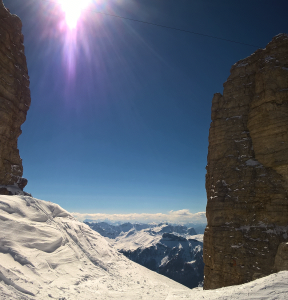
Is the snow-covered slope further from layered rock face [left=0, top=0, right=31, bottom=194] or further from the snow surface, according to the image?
layered rock face [left=0, top=0, right=31, bottom=194]

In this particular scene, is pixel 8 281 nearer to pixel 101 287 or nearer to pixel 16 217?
pixel 101 287

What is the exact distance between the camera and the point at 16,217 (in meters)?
20.7

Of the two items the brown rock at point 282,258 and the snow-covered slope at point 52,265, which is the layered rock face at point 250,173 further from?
the snow-covered slope at point 52,265

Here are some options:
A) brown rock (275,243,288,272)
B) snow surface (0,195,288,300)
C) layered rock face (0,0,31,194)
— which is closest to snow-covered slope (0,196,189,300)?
snow surface (0,195,288,300)

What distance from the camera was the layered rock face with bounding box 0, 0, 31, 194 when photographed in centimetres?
2994

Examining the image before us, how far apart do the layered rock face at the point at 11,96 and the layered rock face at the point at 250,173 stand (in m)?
31.2

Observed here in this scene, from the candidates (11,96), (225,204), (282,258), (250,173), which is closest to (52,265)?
(225,204)

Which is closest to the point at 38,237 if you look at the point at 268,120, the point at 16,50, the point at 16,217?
the point at 16,217

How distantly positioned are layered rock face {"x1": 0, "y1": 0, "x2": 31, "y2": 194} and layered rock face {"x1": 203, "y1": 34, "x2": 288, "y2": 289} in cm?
3122

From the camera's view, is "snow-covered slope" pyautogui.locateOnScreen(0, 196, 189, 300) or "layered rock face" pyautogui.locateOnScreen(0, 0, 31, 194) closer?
"snow-covered slope" pyautogui.locateOnScreen(0, 196, 189, 300)

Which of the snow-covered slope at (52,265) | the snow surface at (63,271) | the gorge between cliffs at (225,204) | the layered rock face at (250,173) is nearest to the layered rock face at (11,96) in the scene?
the gorge between cliffs at (225,204)

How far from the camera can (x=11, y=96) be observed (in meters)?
31.5

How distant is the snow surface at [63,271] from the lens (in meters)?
10.9

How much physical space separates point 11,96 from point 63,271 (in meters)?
27.9
